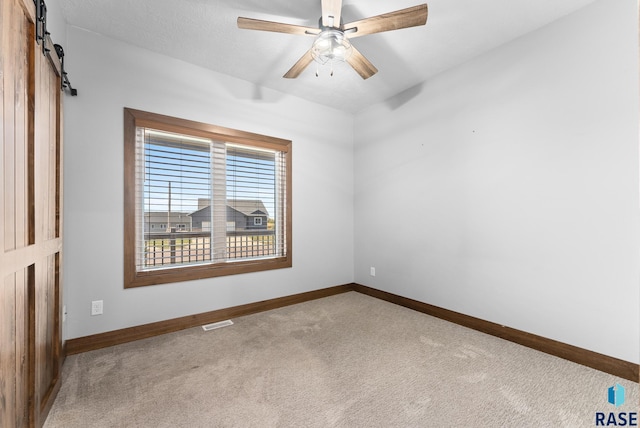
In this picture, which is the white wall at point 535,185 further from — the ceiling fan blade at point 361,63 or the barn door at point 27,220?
the barn door at point 27,220

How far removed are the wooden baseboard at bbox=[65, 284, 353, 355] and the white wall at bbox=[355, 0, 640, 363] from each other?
1.50 m

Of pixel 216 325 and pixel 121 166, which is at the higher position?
pixel 121 166

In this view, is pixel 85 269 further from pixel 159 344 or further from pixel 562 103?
pixel 562 103

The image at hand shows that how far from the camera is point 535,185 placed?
240 centimetres

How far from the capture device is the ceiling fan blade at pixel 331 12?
1.73 m

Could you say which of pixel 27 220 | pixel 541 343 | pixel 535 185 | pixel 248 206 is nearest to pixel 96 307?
pixel 27 220

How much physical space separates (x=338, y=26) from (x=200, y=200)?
214 cm

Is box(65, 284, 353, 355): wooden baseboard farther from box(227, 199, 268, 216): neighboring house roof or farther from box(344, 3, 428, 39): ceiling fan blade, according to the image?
box(344, 3, 428, 39): ceiling fan blade

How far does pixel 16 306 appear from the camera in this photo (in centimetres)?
114

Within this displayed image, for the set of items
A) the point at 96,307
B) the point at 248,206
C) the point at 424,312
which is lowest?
the point at 424,312

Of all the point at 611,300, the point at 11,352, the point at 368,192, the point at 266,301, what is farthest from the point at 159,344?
the point at 611,300

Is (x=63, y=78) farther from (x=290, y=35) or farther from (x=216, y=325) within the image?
(x=216, y=325)

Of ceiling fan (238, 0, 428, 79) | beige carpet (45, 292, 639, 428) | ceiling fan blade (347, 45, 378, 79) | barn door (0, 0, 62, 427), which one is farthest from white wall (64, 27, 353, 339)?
ceiling fan blade (347, 45, 378, 79)

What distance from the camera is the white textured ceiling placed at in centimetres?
212
